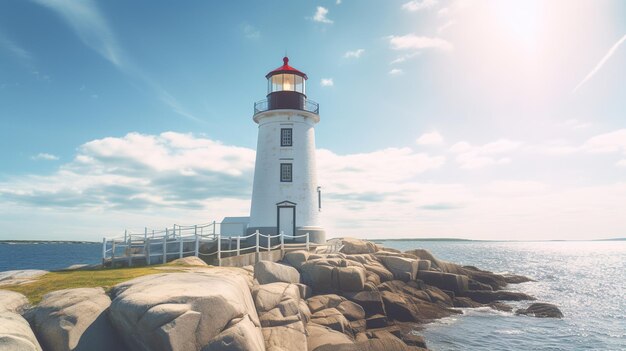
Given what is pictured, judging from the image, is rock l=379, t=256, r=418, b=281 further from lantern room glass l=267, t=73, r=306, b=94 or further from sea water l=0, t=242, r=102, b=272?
sea water l=0, t=242, r=102, b=272

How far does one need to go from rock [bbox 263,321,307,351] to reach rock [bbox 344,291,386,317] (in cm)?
520

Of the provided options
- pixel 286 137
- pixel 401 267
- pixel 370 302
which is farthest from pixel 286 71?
pixel 370 302

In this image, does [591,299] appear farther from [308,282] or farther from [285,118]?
[285,118]

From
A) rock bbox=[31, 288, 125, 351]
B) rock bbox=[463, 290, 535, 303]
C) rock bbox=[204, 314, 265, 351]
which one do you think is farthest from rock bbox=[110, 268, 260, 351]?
rock bbox=[463, 290, 535, 303]

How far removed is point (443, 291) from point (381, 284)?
4393 mm

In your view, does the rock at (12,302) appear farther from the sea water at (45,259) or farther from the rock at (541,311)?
the sea water at (45,259)

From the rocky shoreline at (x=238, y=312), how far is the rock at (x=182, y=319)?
0.06 feet

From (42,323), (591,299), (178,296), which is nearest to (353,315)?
(178,296)

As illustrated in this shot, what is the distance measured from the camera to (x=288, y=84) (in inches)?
1039

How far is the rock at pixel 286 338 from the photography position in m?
10.1

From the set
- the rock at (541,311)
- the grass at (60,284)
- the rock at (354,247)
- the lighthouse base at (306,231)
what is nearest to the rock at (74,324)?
the grass at (60,284)

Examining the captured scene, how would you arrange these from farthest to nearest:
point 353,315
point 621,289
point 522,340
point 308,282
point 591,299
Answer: point 621,289 → point 591,299 → point 308,282 → point 522,340 → point 353,315

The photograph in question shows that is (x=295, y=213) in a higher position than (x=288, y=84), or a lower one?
lower

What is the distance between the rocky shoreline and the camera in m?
7.91
